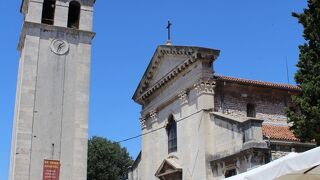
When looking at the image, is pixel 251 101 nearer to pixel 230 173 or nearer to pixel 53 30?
pixel 230 173

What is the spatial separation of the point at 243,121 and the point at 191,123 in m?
3.90

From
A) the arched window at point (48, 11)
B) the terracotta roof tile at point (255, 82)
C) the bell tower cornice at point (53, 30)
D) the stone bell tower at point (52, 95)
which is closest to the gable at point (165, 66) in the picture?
the terracotta roof tile at point (255, 82)

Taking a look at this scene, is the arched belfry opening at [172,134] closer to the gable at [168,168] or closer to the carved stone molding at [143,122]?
the gable at [168,168]

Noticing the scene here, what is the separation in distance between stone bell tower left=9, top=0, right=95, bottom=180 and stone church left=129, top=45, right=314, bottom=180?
147 inches

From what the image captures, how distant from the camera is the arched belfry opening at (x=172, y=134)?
71.7 ft

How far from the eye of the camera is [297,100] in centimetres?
1294

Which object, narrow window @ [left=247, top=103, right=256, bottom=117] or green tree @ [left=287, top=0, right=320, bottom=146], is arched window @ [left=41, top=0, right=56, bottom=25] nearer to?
narrow window @ [left=247, top=103, right=256, bottom=117]

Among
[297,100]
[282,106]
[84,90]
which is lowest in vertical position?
[297,100]

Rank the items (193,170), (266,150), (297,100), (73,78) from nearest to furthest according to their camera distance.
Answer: (297,100) < (266,150) < (193,170) < (73,78)

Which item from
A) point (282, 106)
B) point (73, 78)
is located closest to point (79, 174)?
point (73, 78)

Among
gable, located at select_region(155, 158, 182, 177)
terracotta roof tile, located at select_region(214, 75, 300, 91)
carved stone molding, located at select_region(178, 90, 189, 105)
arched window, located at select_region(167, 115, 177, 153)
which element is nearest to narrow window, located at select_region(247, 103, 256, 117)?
terracotta roof tile, located at select_region(214, 75, 300, 91)

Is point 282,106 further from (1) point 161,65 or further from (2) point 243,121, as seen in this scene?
(1) point 161,65

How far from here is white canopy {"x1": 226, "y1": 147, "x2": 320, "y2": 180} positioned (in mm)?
6395

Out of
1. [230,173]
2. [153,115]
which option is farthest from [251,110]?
[153,115]
